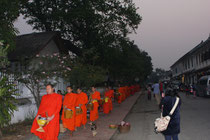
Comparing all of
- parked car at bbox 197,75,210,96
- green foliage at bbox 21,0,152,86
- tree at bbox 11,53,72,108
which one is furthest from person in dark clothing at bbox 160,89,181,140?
parked car at bbox 197,75,210,96

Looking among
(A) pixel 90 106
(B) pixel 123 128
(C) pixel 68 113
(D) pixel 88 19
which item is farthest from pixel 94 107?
(D) pixel 88 19

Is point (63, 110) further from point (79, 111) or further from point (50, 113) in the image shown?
point (50, 113)

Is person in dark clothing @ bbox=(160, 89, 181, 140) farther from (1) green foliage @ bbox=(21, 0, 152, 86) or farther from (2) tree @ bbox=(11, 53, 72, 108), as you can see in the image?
(1) green foliage @ bbox=(21, 0, 152, 86)

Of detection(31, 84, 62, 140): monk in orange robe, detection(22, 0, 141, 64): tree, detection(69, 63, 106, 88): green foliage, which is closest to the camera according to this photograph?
detection(31, 84, 62, 140): monk in orange robe

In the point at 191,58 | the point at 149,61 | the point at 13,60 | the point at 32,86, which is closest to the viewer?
the point at 32,86

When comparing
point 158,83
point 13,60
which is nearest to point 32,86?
point 13,60

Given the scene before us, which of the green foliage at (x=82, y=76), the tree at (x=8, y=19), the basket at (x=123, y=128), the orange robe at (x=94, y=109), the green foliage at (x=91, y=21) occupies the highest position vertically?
the green foliage at (x=91, y=21)

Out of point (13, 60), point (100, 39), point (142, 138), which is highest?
point (100, 39)

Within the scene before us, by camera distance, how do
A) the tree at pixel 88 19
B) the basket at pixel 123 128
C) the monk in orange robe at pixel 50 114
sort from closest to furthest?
the monk in orange robe at pixel 50 114 < the basket at pixel 123 128 < the tree at pixel 88 19

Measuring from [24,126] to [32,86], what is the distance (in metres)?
1.81

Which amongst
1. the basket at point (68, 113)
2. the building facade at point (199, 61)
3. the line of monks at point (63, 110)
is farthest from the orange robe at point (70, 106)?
the building facade at point (199, 61)

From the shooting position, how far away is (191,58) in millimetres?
46156

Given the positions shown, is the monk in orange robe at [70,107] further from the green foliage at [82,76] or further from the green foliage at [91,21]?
the green foliage at [91,21]

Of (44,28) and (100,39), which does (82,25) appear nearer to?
(100,39)
